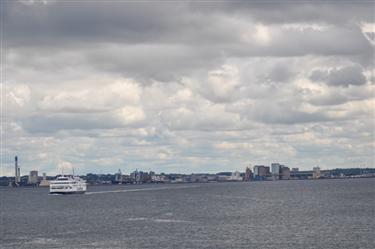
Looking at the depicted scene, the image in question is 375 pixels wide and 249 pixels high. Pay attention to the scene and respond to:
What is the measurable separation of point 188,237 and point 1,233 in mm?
47454

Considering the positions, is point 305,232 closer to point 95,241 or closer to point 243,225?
point 243,225

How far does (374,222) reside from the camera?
172 meters

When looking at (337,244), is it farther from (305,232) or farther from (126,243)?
(126,243)

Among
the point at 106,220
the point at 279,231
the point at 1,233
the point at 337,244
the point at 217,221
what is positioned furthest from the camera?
the point at 106,220

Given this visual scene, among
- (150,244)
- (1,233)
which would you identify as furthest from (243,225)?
(1,233)

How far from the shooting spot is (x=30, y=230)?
17500 cm

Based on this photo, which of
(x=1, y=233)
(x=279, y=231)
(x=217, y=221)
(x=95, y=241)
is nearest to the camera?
(x=95, y=241)

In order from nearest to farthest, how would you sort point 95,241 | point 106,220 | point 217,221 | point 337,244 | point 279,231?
point 337,244 → point 95,241 → point 279,231 → point 217,221 → point 106,220

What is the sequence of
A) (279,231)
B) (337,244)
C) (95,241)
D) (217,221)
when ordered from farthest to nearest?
(217,221) < (279,231) < (95,241) < (337,244)

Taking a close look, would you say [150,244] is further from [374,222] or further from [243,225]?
[374,222]

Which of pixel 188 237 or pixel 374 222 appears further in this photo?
pixel 374 222

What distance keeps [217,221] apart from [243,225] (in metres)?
14.6

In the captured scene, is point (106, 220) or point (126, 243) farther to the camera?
point (106, 220)

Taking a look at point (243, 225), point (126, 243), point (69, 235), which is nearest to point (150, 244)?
point (126, 243)
